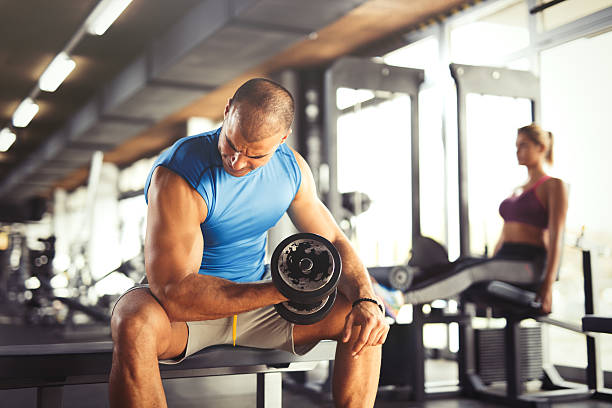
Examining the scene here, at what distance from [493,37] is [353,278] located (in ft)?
11.1

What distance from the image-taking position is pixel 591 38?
12.0 feet

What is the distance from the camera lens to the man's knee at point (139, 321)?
1292 mm

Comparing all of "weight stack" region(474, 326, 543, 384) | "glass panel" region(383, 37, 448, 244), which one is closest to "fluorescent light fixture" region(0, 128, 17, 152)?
"glass panel" region(383, 37, 448, 244)

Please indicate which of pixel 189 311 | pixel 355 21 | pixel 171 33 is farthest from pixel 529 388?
pixel 171 33

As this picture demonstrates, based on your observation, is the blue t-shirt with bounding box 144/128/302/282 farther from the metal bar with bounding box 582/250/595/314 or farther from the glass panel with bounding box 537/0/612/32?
the glass panel with bounding box 537/0/612/32

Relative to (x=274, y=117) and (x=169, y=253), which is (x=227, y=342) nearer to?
(x=169, y=253)

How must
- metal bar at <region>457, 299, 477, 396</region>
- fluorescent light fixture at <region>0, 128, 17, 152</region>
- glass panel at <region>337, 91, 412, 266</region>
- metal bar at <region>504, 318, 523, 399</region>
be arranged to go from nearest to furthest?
1. metal bar at <region>504, 318, 523, 399</region>
2. metal bar at <region>457, 299, 477, 396</region>
3. glass panel at <region>337, 91, 412, 266</region>
4. fluorescent light fixture at <region>0, 128, 17, 152</region>

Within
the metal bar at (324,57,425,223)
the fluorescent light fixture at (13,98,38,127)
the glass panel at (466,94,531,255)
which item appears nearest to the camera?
the metal bar at (324,57,425,223)

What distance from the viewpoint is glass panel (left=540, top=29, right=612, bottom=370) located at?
3.55m

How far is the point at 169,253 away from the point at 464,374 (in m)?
2.16

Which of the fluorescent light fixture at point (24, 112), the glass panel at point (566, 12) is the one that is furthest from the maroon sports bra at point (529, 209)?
the fluorescent light fixture at point (24, 112)

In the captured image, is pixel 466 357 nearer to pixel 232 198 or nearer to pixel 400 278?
pixel 400 278

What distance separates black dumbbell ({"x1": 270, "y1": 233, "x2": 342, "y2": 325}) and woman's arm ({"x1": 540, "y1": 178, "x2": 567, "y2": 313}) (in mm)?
1762

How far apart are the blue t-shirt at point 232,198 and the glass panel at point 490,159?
2.62 m
